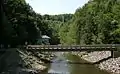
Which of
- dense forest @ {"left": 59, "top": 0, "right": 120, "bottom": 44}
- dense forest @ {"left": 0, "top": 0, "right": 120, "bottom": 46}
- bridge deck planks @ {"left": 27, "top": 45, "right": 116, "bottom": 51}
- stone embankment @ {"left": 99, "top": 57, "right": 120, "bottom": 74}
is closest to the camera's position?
stone embankment @ {"left": 99, "top": 57, "right": 120, "bottom": 74}

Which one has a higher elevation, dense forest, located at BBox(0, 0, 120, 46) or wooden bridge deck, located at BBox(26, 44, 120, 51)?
dense forest, located at BBox(0, 0, 120, 46)

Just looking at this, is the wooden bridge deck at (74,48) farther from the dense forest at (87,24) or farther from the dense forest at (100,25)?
the dense forest at (100,25)

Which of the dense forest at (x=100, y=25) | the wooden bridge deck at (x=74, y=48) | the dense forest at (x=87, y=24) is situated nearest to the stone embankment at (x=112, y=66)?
the wooden bridge deck at (x=74, y=48)

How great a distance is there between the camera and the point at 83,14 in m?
89.4

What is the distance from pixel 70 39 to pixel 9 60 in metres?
63.9

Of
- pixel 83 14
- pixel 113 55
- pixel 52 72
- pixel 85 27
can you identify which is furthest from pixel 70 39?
pixel 52 72

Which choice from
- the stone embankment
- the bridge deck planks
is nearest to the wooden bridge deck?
the bridge deck planks

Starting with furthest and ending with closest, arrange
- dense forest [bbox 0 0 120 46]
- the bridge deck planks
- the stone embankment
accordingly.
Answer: dense forest [bbox 0 0 120 46]
the bridge deck planks
the stone embankment

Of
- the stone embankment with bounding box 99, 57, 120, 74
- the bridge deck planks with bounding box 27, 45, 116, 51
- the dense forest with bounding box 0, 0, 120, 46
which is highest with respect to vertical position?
the dense forest with bounding box 0, 0, 120, 46

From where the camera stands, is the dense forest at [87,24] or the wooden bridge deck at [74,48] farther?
the dense forest at [87,24]

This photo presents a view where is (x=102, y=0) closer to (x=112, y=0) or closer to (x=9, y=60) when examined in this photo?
(x=112, y=0)

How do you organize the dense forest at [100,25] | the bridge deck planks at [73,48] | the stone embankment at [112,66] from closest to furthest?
the stone embankment at [112,66], the bridge deck planks at [73,48], the dense forest at [100,25]

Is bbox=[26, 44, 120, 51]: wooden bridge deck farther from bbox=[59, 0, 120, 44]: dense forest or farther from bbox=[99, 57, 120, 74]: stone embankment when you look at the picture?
bbox=[59, 0, 120, 44]: dense forest

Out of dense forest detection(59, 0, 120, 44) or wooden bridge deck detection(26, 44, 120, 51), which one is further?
dense forest detection(59, 0, 120, 44)
